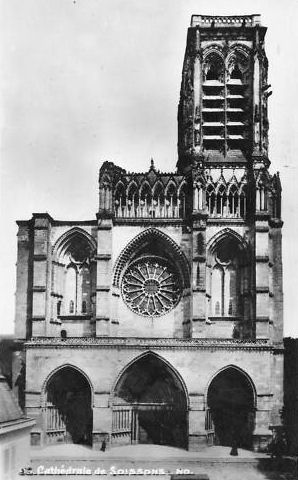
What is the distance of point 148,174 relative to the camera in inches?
1355

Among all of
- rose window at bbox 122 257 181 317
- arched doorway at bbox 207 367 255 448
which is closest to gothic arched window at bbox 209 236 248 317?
rose window at bbox 122 257 181 317

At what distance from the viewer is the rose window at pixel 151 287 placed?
34.2m

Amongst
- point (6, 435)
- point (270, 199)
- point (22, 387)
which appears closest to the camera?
point (6, 435)

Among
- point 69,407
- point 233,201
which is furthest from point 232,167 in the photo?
point 69,407

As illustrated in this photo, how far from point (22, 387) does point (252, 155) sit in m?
17.1

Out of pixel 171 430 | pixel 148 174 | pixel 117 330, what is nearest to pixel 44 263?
pixel 117 330

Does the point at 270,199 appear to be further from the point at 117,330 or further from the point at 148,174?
the point at 117,330

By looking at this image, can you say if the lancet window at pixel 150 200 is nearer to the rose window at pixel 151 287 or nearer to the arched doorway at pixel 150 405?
the rose window at pixel 151 287

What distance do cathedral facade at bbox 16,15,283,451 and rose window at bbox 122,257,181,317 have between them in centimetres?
6

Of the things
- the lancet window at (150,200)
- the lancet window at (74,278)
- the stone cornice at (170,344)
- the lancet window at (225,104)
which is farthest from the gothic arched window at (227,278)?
the lancet window at (74,278)

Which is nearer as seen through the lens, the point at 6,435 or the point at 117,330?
the point at 6,435

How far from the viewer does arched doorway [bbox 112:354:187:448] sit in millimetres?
29766

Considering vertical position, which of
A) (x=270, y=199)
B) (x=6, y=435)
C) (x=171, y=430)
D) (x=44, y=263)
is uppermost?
(x=270, y=199)

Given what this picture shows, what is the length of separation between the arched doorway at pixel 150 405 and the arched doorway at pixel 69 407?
1.56 metres
